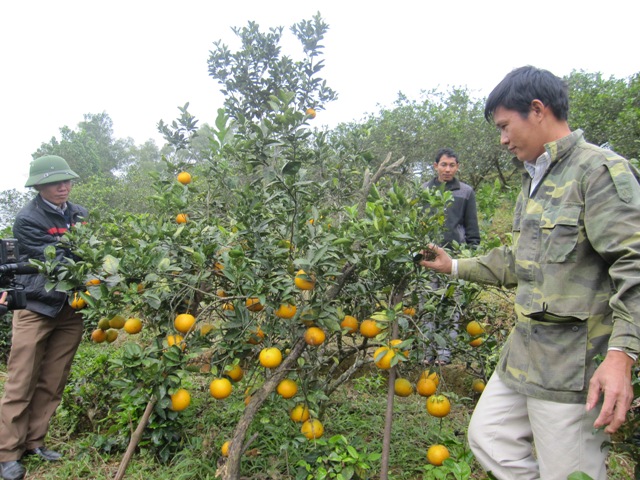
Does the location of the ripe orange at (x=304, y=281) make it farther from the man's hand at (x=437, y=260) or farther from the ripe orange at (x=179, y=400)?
the ripe orange at (x=179, y=400)

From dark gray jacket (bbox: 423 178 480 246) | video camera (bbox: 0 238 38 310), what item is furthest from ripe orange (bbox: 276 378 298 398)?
dark gray jacket (bbox: 423 178 480 246)

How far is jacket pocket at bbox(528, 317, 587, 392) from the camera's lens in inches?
49.2

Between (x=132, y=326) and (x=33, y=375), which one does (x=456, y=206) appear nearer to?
(x=132, y=326)

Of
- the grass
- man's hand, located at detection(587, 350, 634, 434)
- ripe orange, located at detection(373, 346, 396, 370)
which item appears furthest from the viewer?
the grass

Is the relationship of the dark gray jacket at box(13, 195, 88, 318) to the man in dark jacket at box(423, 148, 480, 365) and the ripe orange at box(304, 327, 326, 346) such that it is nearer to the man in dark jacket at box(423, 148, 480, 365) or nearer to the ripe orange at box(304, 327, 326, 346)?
the ripe orange at box(304, 327, 326, 346)

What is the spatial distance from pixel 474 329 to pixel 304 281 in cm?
87

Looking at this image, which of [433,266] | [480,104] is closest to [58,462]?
[433,266]

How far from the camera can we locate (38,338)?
7.89ft

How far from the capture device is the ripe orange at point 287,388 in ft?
5.78

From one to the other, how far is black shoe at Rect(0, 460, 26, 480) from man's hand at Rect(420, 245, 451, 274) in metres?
2.33

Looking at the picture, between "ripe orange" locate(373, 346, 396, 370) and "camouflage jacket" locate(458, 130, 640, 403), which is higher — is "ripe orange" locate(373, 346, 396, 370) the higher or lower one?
the lower one

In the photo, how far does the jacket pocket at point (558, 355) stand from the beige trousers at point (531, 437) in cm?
7

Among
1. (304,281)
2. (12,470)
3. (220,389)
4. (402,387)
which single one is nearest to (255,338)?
(220,389)

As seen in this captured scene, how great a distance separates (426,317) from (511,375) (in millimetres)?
576
